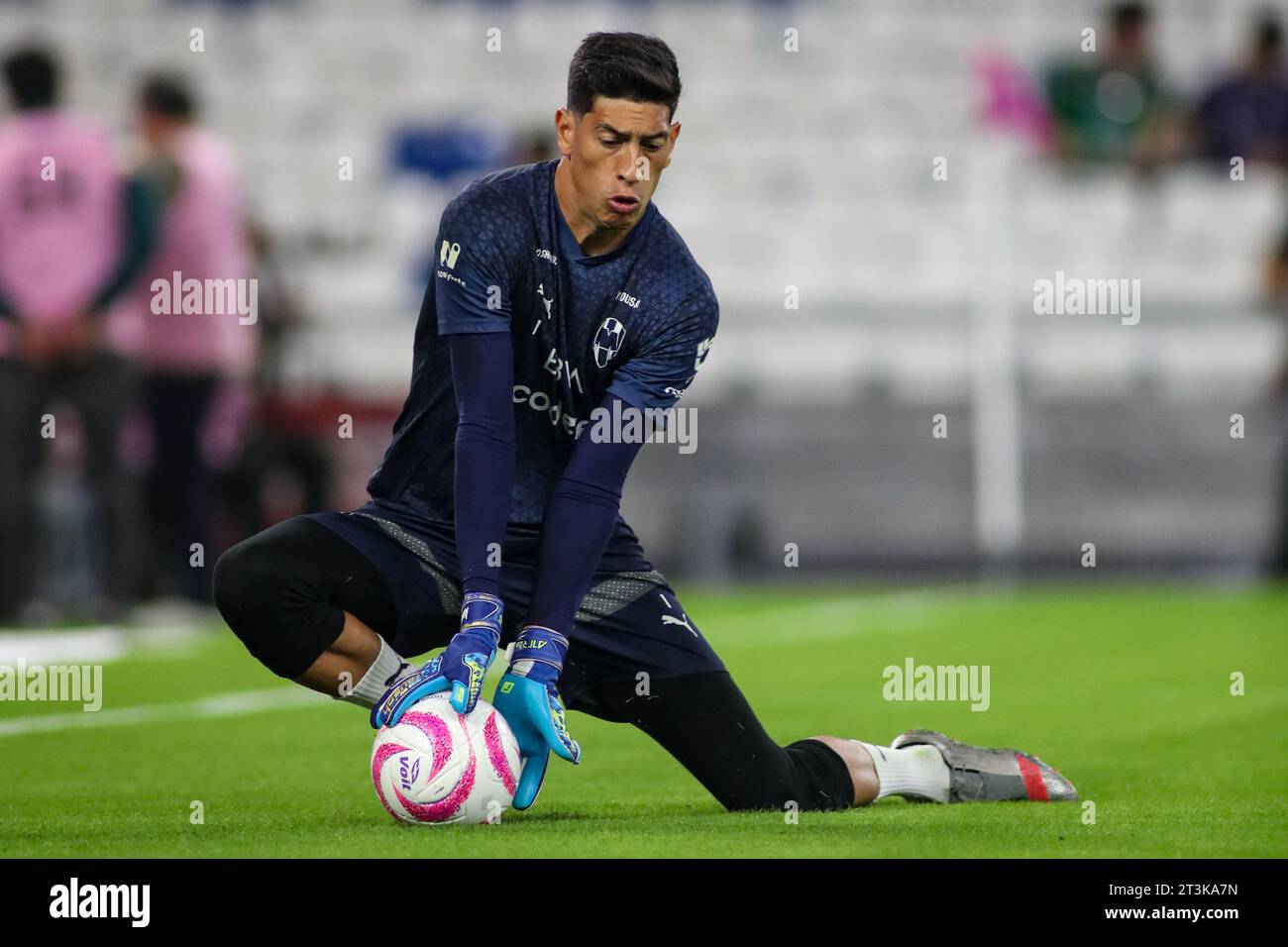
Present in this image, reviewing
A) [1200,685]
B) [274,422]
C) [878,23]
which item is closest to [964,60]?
[878,23]

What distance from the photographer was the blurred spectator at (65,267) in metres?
10.8

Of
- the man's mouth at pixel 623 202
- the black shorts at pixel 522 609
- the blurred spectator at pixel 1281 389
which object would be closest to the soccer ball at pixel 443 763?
the black shorts at pixel 522 609

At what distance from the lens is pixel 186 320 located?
452 inches

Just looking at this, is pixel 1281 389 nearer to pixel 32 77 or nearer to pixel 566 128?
pixel 32 77

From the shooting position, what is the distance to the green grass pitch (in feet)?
15.6

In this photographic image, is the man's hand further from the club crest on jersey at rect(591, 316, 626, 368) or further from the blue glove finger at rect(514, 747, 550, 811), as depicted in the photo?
the club crest on jersey at rect(591, 316, 626, 368)

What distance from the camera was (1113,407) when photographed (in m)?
17.2

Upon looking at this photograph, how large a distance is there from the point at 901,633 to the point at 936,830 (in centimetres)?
671

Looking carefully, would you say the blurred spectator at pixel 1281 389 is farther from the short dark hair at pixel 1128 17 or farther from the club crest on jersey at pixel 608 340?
the club crest on jersey at pixel 608 340

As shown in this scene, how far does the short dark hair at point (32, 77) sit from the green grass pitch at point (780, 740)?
2.82 metres

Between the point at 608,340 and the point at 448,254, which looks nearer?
the point at 448,254

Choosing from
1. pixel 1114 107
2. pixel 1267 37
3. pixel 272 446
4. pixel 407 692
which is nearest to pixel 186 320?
pixel 272 446

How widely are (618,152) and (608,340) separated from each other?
51 cm

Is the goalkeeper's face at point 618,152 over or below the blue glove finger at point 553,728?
over
